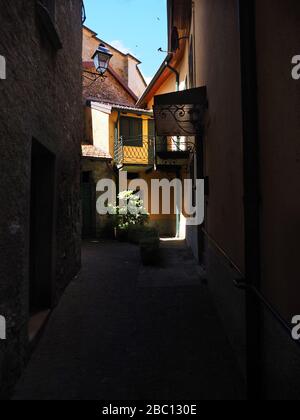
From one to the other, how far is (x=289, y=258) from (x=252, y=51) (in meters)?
1.68

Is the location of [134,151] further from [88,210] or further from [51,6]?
[51,6]

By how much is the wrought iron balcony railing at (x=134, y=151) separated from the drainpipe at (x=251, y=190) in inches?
455

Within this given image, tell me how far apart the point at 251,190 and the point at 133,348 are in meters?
2.21

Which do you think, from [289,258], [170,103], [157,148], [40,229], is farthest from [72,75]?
[157,148]

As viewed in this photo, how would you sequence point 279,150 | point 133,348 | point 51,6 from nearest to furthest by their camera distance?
point 279,150 < point 133,348 < point 51,6

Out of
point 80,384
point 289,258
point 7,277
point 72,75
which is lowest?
point 80,384

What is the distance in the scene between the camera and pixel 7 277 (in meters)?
2.86

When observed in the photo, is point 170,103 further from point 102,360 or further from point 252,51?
point 102,360

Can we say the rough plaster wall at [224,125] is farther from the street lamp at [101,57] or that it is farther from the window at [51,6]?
the street lamp at [101,57]

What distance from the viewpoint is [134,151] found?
14789 mm

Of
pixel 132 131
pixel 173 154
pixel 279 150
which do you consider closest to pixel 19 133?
pixel 279 150

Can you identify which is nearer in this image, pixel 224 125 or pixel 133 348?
pixel 133 348

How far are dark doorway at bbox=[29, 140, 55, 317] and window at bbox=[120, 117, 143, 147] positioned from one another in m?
10.4

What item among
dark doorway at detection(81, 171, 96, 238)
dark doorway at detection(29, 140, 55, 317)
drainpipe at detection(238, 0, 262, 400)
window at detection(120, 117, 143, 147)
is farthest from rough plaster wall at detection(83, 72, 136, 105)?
drainpipe at detection(238, 0, 262, 400)
